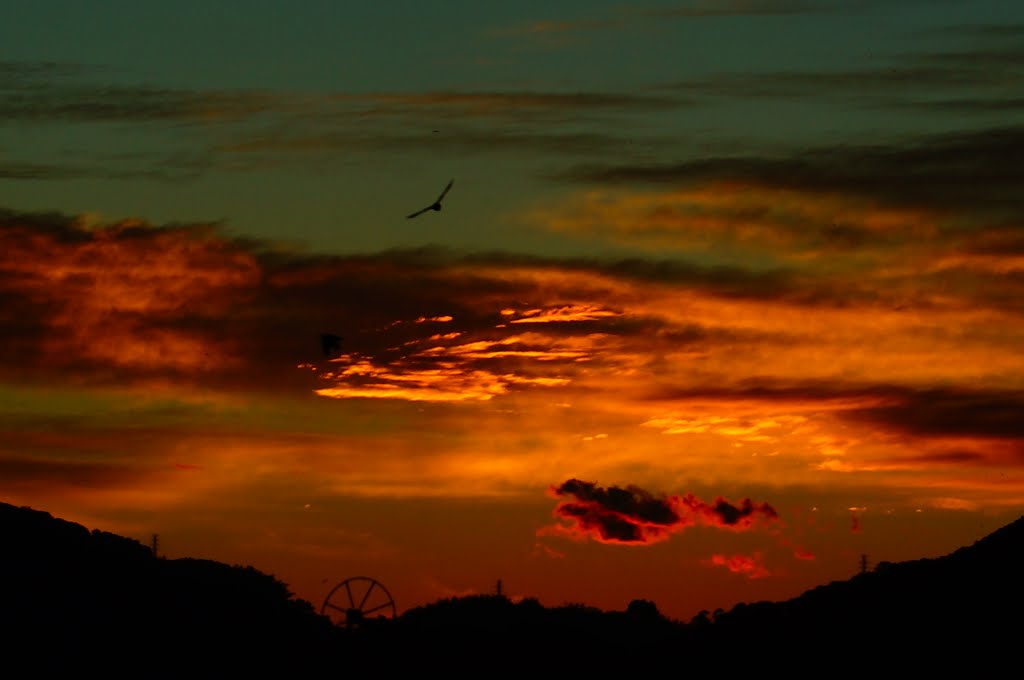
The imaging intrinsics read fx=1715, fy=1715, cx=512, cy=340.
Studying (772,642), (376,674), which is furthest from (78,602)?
(772,642)

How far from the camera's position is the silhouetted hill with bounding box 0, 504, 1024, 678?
69.5 metres

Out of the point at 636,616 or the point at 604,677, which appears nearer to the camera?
the point at 604,677

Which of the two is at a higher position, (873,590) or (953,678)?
(873,590)

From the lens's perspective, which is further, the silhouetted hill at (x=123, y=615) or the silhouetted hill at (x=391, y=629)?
the silhouetted hill at (x=123, y=615)

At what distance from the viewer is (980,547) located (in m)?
75.3

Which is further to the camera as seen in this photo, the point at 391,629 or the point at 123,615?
the point at 391,629

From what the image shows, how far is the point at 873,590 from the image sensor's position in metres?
75.9

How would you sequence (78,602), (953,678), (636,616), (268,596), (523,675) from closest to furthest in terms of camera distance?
(953,678)
(78,602)
(523,675)
(268,596)
(636,616)

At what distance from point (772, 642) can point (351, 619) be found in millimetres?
20610

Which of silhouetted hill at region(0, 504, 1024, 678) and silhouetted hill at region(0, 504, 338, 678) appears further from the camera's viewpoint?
silhouetted hill at region(0, 504, 338, 678)

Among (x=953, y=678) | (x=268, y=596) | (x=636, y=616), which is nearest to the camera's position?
(x=953, y=678)

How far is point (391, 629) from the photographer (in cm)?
8575

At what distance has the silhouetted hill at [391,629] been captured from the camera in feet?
228

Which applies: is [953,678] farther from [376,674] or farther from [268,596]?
[268,596]
